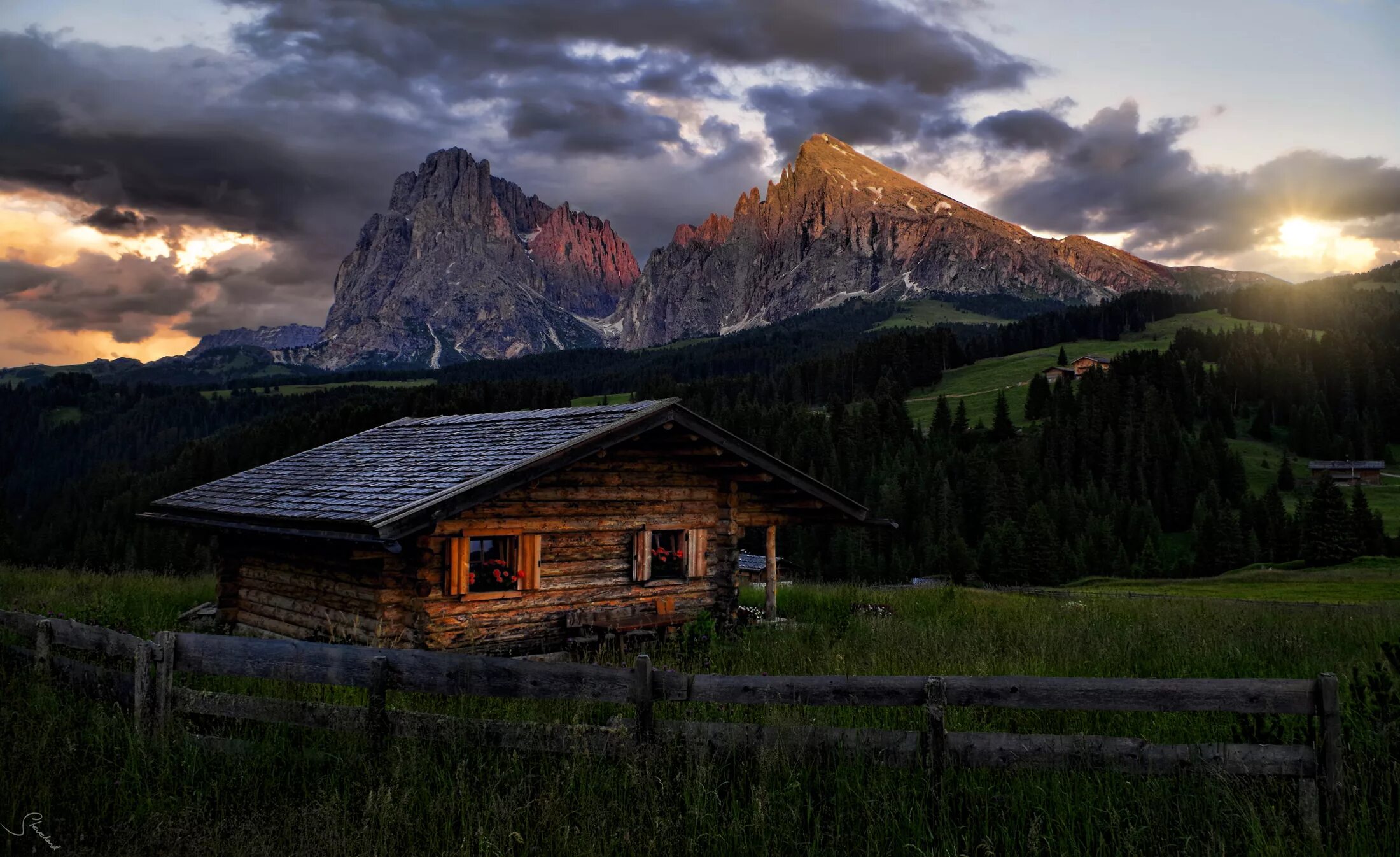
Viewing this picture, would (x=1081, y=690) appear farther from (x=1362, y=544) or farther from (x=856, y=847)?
(x=1362, y=544)

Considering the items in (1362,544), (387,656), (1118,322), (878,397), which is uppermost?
(1118,322)

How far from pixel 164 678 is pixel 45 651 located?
2.65m

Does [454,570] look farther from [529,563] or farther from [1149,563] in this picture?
[1149,563]

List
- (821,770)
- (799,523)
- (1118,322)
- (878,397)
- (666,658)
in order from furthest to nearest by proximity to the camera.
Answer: (1118,322)
(878,397)
(799,523)
(666,658)
(821,770)

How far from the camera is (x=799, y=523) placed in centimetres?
2002

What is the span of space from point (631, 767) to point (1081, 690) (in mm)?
3275

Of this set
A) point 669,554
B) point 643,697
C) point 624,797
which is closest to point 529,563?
point 669,554

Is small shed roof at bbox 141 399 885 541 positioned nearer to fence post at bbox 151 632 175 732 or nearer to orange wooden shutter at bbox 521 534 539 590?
orange wooden shutter at bbox 521 534 539 590

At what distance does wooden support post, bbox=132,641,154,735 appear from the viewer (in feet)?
23.5

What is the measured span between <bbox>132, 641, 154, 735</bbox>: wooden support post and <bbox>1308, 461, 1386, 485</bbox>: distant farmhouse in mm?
124926

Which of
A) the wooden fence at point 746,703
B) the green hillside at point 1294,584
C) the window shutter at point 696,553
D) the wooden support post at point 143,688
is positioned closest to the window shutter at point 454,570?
the window shutter at point 696,553

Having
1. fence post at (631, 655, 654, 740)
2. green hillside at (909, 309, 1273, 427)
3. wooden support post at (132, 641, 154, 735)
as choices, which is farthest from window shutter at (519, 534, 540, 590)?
green hillside at (909, 309, 1273, 427)

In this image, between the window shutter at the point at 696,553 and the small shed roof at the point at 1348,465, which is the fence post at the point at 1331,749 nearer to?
the window shutter at the point at 696,553

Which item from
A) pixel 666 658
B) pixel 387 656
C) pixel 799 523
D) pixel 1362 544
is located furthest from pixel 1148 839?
pixel 1362 544
